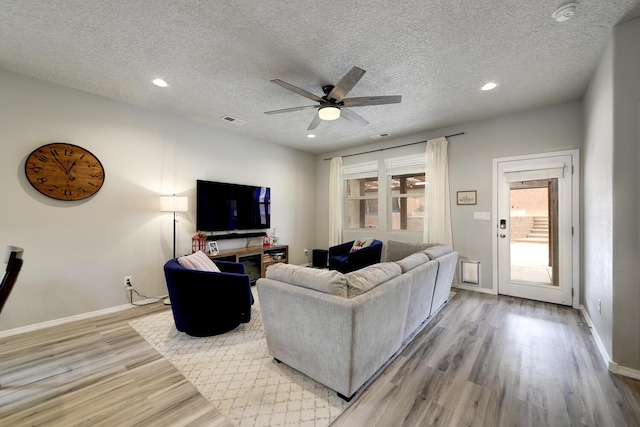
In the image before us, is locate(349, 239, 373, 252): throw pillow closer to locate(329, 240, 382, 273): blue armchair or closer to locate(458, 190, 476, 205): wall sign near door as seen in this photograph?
locate(329, 240, 382, 273): blue armchair

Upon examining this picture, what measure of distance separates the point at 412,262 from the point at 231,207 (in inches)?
130

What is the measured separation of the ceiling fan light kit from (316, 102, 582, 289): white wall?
2093 mm

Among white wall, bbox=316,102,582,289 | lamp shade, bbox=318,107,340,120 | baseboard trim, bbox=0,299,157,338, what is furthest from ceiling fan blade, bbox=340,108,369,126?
baseboard trim, bbox=0,299,157,338

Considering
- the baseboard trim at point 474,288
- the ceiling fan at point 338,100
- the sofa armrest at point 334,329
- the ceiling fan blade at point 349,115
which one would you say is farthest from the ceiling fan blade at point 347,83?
the baseboard trim at point 474,288

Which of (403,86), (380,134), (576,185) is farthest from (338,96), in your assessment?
(576,185)

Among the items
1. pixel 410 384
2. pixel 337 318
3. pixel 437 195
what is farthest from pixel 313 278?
pixel 437 195

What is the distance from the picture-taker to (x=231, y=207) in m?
4.54

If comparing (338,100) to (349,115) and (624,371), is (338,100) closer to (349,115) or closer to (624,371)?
(349,115)

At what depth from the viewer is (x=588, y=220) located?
9.71 ft

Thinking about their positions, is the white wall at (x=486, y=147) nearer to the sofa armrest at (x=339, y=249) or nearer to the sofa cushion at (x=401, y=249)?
the sofa cushion at (x=401, y=249)

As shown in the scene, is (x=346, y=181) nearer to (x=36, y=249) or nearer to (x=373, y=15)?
(x=373, y=15)

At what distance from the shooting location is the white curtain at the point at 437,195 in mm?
4355

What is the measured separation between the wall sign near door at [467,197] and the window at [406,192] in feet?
2.28

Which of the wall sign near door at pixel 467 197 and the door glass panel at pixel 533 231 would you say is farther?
the wall sign near door at pixel 467 197
